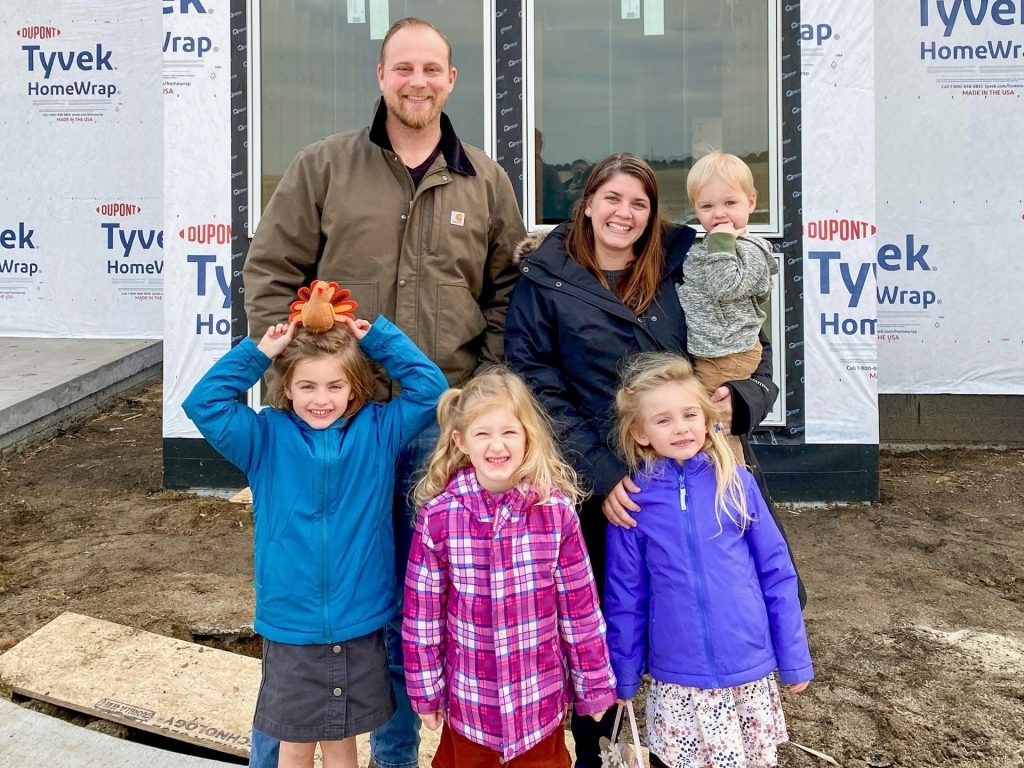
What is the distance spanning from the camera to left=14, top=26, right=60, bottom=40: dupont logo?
841 cm

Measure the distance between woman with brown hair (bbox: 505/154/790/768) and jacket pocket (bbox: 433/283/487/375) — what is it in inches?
5.7

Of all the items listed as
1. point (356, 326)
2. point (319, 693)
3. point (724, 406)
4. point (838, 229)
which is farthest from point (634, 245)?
point (838, 229)

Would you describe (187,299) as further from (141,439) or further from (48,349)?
(48,349)

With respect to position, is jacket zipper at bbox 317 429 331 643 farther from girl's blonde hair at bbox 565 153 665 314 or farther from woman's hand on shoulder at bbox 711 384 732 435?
woman's hand on shoulder at bbox 711 384 732 435

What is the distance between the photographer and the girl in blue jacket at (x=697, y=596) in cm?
205

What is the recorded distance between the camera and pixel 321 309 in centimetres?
207

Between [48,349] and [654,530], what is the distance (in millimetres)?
7534

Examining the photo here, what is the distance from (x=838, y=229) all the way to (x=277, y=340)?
4038 millimetres

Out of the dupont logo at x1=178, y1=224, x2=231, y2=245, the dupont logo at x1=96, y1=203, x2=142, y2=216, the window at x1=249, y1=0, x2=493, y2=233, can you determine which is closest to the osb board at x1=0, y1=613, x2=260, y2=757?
the dupont logo at x1=178, y1=224, x2=231, y2=245

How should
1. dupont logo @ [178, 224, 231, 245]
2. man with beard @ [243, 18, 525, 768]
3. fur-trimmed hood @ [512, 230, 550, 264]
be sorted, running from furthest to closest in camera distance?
1. dupont logo @ [178, 224, 231, 245]
2. fur-trimmed hood @ [512, 230, 550, 264]
3. man with beard @ [243, 18, 525, 768]

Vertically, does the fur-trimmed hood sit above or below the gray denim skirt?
above

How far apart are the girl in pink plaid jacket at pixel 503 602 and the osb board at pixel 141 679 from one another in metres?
1.04

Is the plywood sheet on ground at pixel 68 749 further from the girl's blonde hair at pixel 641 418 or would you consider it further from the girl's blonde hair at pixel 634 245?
the girl's blonde hair at pixel 634 245

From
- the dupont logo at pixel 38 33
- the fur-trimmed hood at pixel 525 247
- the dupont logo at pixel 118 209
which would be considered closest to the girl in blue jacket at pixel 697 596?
the fur-trimmed hood at pixel 525 247
